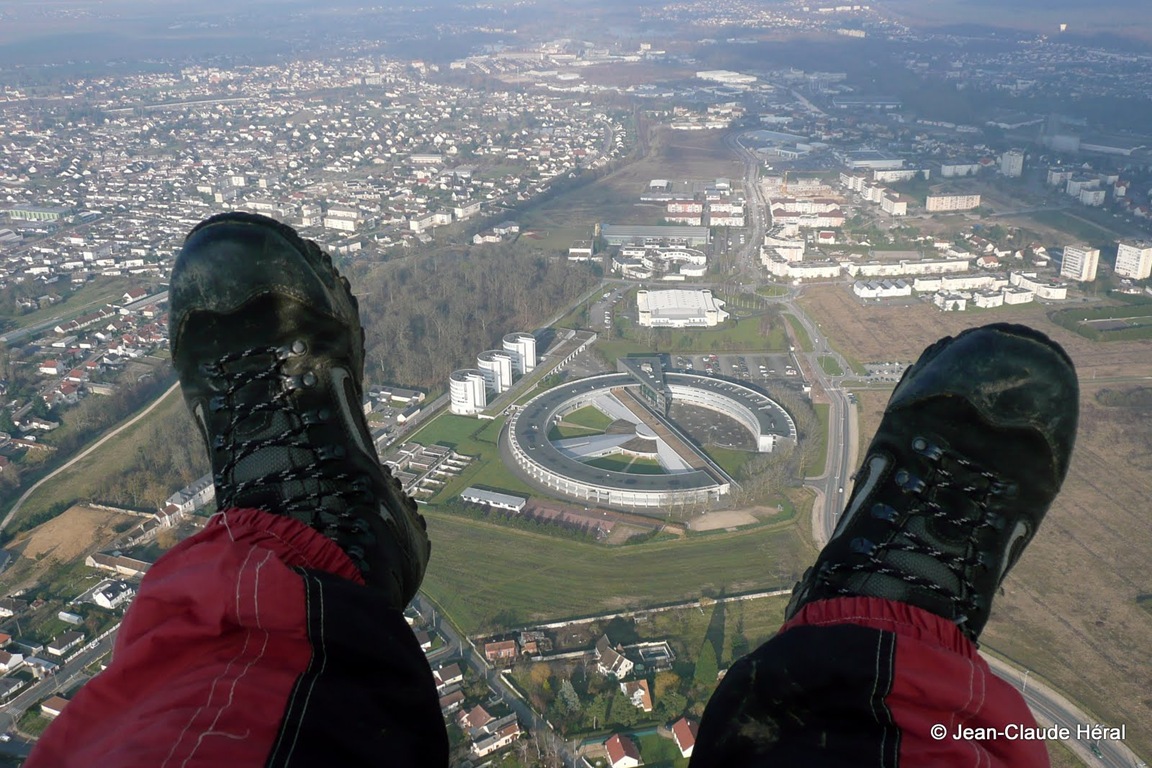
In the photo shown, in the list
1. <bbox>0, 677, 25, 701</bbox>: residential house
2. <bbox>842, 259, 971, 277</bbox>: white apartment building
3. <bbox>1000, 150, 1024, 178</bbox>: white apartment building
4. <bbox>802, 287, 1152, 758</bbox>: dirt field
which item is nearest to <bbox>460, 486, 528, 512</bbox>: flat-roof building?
<bbox>0, 677, 25, 701</bbox>: residential house

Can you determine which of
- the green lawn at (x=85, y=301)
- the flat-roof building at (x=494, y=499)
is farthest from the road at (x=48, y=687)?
the green lawn at (x=85, y=301)

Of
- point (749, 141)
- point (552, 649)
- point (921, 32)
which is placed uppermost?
point (921, 32)

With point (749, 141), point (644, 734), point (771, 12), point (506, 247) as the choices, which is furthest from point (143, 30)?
point (644, 734)

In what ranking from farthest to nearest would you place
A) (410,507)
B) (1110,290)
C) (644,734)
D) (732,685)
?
(1110,290)
(644,734)
(410,507)
(732,685)

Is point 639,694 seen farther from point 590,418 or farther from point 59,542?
point 59,542

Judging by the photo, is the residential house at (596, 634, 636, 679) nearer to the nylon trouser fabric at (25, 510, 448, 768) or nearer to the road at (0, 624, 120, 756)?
the road at (0, 624, 120, 756)

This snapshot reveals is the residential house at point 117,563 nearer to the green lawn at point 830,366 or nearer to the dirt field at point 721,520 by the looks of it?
the dirt field at point 721,520

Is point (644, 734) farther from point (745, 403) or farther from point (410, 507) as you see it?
point (745, 403)
